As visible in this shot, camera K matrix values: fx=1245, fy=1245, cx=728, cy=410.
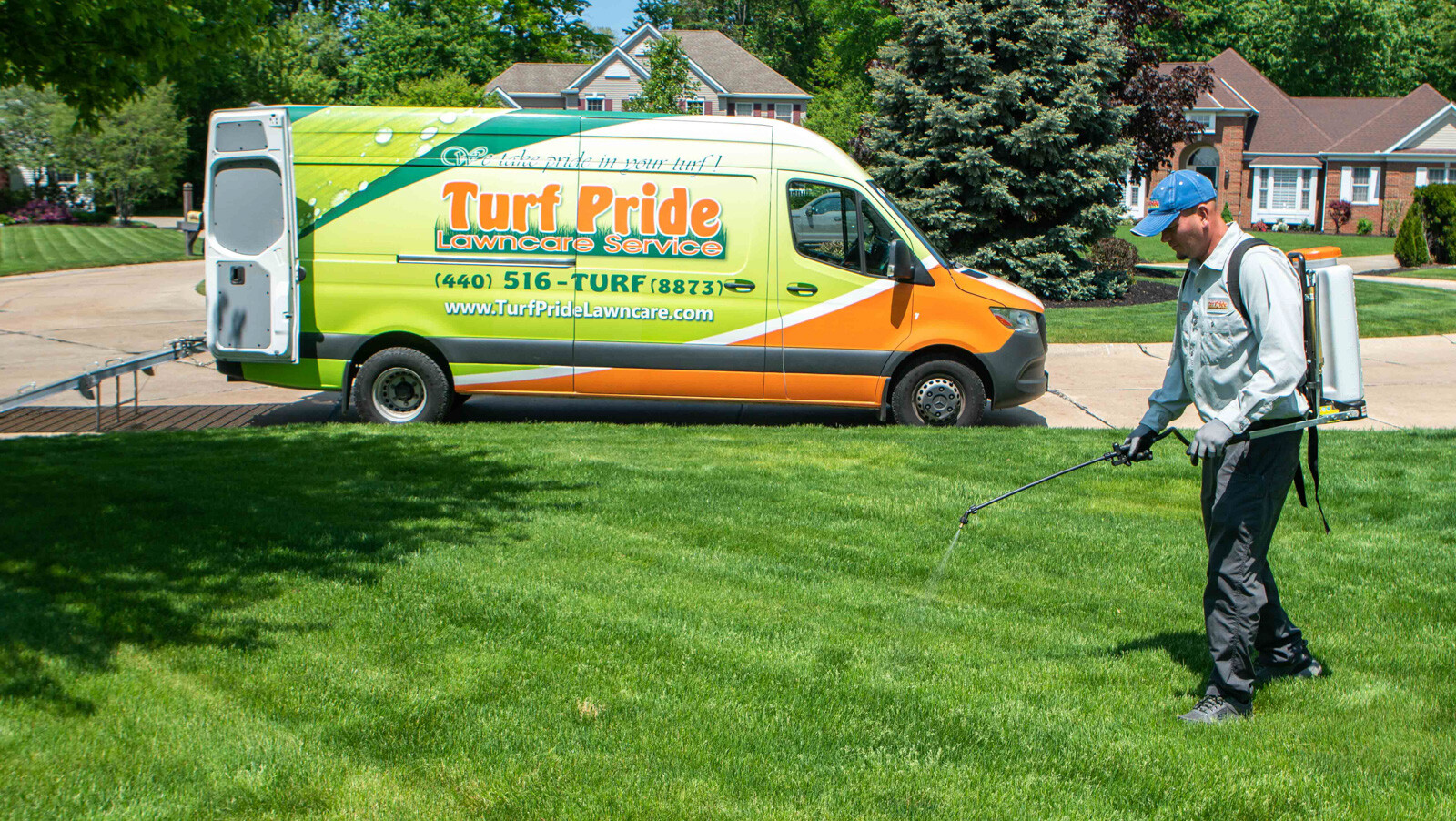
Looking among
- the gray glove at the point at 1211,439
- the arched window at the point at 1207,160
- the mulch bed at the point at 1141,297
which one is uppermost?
the arched window at the point at 1207,160

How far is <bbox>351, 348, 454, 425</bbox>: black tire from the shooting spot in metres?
10.5

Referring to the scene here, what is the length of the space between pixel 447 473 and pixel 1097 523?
4.13 m

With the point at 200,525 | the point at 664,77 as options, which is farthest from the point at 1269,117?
the point at 200,525

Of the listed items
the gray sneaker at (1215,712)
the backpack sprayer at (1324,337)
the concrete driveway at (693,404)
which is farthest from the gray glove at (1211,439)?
the concrete driveway at (693,404)

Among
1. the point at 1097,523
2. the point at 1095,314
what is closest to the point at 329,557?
the point at 1097,523

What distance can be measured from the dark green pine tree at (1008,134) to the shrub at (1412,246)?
481 inches

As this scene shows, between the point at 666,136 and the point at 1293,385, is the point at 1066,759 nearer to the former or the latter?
the point at 1293,385

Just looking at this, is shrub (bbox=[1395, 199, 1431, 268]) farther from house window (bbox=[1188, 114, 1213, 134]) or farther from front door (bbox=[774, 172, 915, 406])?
house window (bbox=[1188, 114, 1213, 134])

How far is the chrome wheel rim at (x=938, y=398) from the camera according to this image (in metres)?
10.7

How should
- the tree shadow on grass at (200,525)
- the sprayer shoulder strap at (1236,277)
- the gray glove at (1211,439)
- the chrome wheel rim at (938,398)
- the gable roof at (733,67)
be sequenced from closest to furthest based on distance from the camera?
the gray glove at (1211,439)
the sprayer shoulder strap at (1236,277)
the tree shadow on grass at (200,525)
the chrome wheel rim at (938,398)
the gable roof at (733,67)

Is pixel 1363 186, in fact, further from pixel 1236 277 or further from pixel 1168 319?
pixel 1236 277

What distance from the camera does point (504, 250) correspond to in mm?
10430

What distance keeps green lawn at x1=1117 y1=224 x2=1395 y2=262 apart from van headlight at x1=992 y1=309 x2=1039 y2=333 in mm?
21067

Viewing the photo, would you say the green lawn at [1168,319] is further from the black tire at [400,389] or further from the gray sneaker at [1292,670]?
the gray sneaker at [1292,670]
